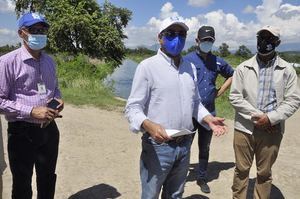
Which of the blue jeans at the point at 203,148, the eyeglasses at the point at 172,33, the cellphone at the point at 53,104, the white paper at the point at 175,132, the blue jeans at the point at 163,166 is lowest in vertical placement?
the blue jeans at the point at 203,148

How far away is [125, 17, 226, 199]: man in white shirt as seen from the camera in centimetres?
320

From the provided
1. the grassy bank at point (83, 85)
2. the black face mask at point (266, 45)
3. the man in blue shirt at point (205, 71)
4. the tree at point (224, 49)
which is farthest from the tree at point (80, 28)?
the tree at point (224, 49)

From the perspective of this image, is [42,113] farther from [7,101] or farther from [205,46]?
[205,46]

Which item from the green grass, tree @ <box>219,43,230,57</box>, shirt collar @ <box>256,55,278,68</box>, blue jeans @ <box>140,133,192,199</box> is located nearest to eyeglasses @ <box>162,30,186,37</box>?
blue jeans @ <box>140,133,192,199</box>

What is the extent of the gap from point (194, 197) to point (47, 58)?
2620 millimetres

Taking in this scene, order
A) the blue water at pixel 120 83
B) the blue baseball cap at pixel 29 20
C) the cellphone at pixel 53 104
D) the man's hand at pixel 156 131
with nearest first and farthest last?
the man's hand at pixel 156 131 < the blue baseball cap at pixel 29 20 < the cellphone at pixel 53 104 < the blue water at pixel 120 83

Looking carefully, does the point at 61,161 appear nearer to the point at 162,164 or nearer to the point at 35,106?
the point at 35,106

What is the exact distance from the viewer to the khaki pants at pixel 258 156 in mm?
4395

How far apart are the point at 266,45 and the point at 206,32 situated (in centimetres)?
105

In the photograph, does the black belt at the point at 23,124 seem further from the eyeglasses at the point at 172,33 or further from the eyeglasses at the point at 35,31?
the eyeglasses at the point at 172,33

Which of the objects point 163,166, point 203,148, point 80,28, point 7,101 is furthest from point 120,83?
point 163,166

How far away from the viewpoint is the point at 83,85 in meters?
16.5

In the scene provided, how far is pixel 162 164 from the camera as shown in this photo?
325 cm

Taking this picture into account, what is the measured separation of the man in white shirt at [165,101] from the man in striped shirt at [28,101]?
98 centimetres
